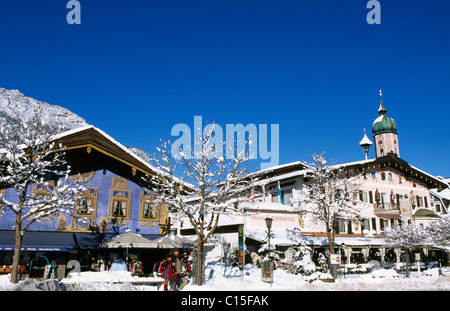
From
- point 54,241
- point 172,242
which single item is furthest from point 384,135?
point 54,241

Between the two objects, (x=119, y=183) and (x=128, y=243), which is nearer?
(x=128, y=243)

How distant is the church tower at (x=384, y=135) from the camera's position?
68750 millimetres

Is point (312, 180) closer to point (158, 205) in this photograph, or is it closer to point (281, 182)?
point (281, 182)

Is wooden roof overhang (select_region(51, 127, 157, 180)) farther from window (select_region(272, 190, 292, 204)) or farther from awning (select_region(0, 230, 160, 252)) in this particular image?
window (select_region(272, 190, 292, 204))

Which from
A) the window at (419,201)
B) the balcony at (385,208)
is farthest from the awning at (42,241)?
the window at (419,201)

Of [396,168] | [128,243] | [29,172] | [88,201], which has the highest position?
[396,168]

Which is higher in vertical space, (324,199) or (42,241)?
(324,199)

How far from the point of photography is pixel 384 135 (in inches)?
2724

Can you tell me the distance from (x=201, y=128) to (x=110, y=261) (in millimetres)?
10100

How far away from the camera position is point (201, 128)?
78.1 ft

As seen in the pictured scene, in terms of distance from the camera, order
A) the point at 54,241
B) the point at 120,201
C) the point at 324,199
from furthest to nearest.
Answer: the point at 324,199
the point at 120,201
the point at 54,241

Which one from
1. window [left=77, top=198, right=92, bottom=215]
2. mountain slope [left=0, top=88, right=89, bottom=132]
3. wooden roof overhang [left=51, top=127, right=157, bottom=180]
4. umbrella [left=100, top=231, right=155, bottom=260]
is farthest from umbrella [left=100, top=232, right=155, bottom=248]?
mountain slope [left=0, top=88, right=89, bottom=132]

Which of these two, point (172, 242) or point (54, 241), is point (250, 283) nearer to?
point (172, 242)
